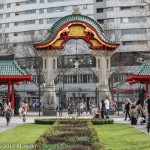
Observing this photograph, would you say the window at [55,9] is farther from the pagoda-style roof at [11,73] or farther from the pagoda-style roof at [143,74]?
the pagoda-style roof at [143,74]

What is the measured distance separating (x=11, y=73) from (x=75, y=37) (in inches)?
291

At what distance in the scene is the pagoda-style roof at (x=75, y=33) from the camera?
129ft

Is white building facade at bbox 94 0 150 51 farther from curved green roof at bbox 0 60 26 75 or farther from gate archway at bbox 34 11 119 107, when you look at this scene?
curved green roof at bbox 0 60 26 75

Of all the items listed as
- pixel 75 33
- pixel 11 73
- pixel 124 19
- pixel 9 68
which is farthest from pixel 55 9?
pixel 11 73

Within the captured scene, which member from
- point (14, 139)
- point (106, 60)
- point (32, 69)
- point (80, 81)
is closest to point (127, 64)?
point (80, 81)

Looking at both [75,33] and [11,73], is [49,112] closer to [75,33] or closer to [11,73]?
[11,73]

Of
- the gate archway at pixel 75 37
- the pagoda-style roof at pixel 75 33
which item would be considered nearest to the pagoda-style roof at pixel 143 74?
the gate archway at pixel 75 37

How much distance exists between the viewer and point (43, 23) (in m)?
86.1

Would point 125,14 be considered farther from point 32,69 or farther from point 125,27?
point 32,69

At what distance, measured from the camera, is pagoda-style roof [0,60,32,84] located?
1439 inches

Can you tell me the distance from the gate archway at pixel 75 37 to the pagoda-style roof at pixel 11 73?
3326 mm

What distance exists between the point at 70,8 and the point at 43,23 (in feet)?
22.2

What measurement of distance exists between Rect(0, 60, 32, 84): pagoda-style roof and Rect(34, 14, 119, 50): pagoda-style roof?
333 cm

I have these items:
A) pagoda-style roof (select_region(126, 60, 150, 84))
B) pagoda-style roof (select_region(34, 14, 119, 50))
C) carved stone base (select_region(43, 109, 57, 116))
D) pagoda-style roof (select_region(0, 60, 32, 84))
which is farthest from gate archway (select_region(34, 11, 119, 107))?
pagoda-style roof (select_region(126, 60, 150, 84))
